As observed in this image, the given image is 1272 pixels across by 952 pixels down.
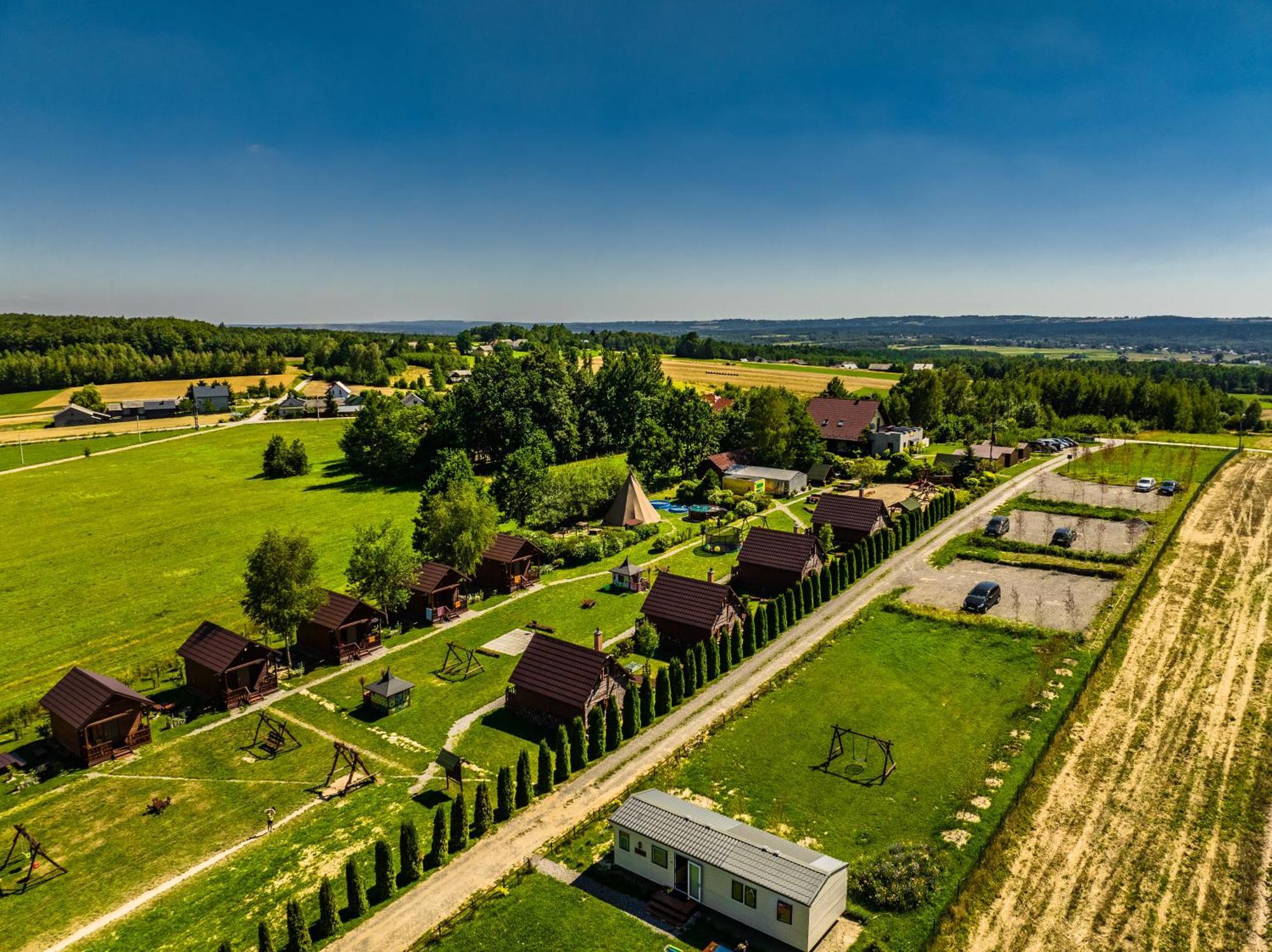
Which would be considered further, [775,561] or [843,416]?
[843,416]

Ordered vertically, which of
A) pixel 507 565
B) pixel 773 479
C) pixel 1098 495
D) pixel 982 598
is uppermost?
pixel 773 479

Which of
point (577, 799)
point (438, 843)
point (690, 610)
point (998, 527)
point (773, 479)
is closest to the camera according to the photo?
point (438, 843)

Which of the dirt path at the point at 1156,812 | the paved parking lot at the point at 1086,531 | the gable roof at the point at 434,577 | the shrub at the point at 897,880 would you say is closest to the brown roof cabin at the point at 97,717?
the gable roof at the point at 434,577

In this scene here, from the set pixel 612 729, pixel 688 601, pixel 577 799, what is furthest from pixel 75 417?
pixel 577 799

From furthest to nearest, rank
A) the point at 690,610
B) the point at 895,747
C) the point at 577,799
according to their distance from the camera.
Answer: the point at 690,610
the point at 895,747
the point at 577,799

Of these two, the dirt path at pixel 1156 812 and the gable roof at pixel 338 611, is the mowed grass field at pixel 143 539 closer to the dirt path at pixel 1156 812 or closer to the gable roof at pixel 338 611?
the gable roof at pixel 338 611

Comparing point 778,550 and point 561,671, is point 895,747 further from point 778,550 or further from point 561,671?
point 778,550
